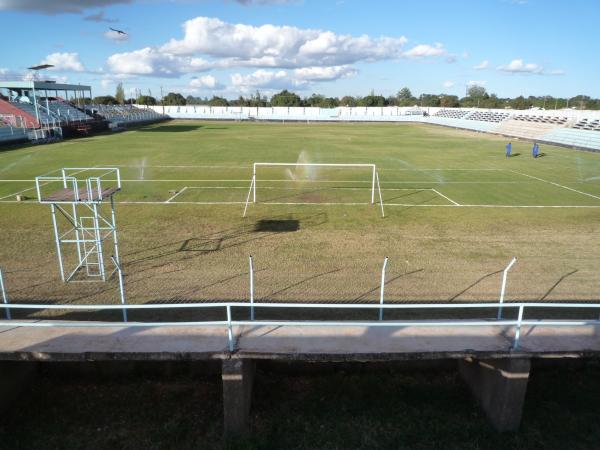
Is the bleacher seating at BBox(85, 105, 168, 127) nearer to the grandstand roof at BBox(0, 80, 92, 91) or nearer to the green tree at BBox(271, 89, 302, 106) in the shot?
the grandstand roof at BBox(0, 80, 92, 91)

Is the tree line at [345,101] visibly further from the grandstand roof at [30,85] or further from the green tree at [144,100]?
the grandstand roof at [30,85]

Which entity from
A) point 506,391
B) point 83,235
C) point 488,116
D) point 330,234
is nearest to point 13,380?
point 83,235

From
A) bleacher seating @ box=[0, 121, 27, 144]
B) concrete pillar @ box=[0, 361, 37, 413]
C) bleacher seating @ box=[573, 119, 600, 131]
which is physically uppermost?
bleacher seating @ box=[573, 119, 600, 131]

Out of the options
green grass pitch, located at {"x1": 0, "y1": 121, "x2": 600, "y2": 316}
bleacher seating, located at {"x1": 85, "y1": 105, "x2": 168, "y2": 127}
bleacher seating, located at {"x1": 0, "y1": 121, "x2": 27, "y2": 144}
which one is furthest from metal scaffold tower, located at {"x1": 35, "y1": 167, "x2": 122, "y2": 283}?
bleacher seating, located at {"x1": 85, "y1": 105, "x2": 168, "y2": 127}

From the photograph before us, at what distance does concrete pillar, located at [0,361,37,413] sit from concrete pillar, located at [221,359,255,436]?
154 inches

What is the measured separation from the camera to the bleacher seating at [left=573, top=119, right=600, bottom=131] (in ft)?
184

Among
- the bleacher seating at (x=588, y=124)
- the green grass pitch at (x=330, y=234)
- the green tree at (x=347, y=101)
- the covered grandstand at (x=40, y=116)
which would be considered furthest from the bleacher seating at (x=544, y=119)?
the green tree at (x=347, y=101)

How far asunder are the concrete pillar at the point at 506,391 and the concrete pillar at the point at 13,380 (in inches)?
323

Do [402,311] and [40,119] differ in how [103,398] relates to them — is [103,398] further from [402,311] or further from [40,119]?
[40,119]

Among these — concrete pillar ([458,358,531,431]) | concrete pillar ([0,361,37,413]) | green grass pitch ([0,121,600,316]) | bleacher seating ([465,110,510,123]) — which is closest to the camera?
concrete pillar ([458,358,531,431])

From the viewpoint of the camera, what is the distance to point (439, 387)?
28.3 ft

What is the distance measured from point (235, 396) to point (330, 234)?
33.5 ft

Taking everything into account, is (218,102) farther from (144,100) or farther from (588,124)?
(588,124)

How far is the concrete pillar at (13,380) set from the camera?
7945mm
